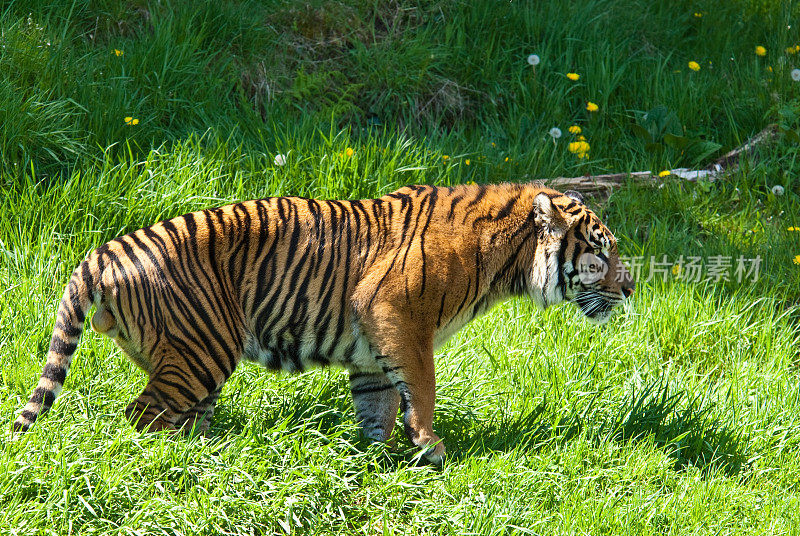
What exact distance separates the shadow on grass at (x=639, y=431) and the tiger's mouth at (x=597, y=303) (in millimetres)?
476

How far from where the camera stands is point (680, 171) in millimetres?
6613

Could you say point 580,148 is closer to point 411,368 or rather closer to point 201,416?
point 411,368

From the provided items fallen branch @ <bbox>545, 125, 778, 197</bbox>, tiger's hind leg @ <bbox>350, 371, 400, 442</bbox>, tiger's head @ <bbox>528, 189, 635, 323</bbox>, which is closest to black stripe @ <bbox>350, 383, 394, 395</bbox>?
tiger's hind leg @ <bbox>350, 371, 400, 442</bbox>

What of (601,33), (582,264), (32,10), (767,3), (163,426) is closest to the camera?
(163,426)

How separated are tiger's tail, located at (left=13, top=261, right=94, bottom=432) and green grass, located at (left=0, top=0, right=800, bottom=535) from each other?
0.41ft

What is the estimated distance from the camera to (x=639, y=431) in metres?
4.56

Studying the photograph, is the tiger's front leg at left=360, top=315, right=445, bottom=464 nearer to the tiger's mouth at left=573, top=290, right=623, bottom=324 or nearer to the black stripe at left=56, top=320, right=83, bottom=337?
the tiger's mouth at left=573, top=290, right=623, bottom=324

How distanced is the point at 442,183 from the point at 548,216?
196cm

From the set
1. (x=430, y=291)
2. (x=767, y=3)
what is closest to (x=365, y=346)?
(x=430, y=291)

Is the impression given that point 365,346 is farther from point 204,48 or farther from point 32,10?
point 32,10

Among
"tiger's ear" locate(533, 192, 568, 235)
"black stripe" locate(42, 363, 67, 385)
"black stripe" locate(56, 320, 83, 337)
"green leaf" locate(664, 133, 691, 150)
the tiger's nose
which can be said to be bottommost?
"black stripe" locate(42, 363, 67, 385)

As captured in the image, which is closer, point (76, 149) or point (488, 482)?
point (488, 482)

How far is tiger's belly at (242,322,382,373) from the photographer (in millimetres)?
4012

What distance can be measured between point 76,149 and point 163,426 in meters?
2.55
